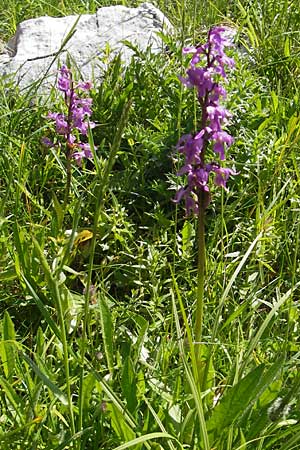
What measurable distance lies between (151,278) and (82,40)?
6.12 feet

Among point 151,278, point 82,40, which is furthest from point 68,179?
point 82,40

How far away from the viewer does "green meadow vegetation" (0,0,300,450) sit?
5.85ft

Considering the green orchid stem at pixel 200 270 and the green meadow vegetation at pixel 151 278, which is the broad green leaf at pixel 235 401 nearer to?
the green meadow vegetation at pixel 151 278

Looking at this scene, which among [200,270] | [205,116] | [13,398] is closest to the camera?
[205,116]

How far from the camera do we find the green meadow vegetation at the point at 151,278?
1.78m

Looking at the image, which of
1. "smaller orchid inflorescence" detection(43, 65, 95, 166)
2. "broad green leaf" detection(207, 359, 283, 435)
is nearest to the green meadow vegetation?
"broad green leaf" detection(207, 359, 283, 435)

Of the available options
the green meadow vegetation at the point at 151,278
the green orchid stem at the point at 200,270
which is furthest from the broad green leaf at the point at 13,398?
the green orchid stem at the point at 200,270

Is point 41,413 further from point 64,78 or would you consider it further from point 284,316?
point 64,78

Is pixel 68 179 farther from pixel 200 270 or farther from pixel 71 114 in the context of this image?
pixel 200 270

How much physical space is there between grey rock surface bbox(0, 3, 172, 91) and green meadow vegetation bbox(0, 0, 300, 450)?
0.61ft

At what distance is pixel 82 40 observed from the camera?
390 centimetres

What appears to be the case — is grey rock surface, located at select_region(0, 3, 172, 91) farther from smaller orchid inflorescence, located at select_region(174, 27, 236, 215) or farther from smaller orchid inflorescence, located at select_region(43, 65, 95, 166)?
smaller orchid inflorescence, located at select_region(174, 27, 236, 215)

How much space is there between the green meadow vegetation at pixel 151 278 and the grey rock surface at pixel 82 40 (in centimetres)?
19

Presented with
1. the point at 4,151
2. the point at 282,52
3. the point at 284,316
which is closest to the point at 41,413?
the point at 284,316
